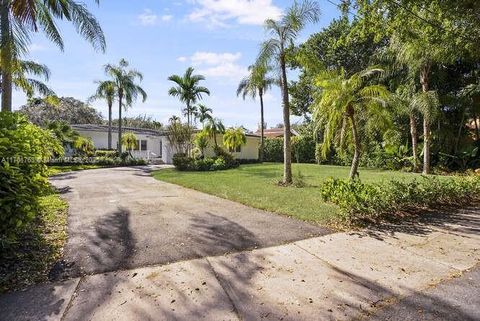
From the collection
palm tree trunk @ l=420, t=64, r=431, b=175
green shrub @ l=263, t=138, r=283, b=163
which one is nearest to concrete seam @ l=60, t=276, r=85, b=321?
palm tree trunk @ l=420, t=64, r=431, b=175

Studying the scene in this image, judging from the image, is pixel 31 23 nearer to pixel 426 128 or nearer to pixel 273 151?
pixel 426 128

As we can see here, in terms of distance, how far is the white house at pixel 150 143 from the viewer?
31.8 meters

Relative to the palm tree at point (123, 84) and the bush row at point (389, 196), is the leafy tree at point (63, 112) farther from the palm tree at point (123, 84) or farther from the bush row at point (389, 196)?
the bush row at point (389, 196)

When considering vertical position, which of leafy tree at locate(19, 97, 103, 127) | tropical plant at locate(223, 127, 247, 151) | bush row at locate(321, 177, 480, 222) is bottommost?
bush row at locate(321, 177, 480, 222)

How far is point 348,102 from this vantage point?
9.20m

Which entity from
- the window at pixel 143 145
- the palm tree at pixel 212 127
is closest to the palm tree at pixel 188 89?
the palm tree at pixel 212 127

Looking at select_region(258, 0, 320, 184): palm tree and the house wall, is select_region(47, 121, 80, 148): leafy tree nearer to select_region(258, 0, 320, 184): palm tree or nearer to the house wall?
the house wall

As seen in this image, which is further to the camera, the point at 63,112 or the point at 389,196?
the point at 63,112

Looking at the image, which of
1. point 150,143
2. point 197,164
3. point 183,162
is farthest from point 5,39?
point 150,143

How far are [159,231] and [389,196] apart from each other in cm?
504

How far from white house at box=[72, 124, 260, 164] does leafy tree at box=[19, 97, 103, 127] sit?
12.4 m

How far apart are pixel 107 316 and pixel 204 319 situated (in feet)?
3.09

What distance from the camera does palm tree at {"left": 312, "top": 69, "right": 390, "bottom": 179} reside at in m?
9.18

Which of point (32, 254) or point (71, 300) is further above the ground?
point (32, 254)
